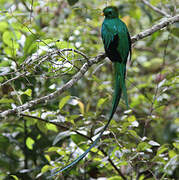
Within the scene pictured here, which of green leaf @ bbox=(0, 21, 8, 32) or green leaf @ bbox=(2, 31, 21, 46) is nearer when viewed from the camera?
green leaf @ bbox=(2, 31, 21, 46)

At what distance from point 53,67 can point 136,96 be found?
164cm

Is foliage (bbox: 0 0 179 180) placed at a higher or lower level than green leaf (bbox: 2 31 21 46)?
lower

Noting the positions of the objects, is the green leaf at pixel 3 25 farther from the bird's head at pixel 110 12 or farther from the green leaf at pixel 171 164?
the green leaf at pixel 171 164

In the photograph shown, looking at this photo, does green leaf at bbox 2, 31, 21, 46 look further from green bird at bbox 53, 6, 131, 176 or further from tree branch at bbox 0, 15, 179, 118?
green bird at bbox 53, 6, 131, 176

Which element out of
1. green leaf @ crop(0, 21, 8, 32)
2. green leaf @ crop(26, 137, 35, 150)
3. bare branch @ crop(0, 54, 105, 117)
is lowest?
green leaf @ crop(26, 137, 35, 150)

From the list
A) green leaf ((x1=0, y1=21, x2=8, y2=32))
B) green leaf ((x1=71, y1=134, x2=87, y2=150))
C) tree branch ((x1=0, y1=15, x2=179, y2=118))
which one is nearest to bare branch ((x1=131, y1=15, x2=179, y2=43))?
tree branch ((x1=0, y1=15, x2=179, y2=118))

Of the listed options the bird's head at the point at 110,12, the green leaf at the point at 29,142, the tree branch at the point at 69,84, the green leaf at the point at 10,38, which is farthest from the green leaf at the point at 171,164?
the green leaf at the point at 10,38

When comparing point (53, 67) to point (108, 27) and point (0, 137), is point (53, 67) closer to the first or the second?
point (108, 27)

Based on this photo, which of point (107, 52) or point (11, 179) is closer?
point (107, 52)

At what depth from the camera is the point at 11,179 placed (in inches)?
80.0

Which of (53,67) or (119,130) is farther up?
(53,67)

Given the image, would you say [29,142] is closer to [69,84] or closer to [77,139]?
[77,139]

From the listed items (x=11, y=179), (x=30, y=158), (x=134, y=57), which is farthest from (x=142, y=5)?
(x=11, y=179)

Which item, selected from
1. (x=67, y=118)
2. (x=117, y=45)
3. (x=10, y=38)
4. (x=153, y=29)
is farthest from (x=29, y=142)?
(x=153, y=29)
